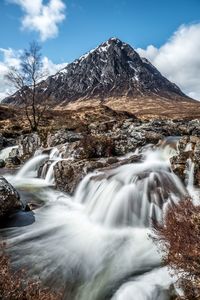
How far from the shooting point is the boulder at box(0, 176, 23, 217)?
13492 mm

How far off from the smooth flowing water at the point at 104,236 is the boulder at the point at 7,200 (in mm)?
1030

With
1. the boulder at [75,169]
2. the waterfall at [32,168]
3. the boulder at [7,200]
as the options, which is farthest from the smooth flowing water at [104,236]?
the waterfall at [32,168]

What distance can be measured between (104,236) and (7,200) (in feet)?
15.2

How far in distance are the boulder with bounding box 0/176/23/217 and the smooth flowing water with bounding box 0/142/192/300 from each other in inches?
40.5

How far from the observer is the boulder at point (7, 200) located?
1349 centimetres

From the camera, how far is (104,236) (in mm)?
12727

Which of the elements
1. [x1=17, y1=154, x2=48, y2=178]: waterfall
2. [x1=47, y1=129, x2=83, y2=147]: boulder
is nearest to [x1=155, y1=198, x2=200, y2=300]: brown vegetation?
[x1=17, y1=154, x2=48, y2=178]: waterfall

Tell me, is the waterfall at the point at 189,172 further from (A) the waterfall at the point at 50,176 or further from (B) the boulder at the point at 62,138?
(B) the boulder at the point at 62,138

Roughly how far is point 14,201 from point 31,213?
116 cm

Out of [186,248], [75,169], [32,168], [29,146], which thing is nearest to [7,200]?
[75,169]

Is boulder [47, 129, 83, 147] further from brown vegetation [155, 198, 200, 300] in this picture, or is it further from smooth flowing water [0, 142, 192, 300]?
brown vegetation [155, 198, 200, 300]

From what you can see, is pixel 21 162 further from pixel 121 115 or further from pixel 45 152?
pixel 121 115

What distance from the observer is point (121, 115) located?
71312 millimetres

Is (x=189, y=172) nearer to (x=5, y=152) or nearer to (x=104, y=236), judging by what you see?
(x=104, y=236)
